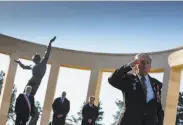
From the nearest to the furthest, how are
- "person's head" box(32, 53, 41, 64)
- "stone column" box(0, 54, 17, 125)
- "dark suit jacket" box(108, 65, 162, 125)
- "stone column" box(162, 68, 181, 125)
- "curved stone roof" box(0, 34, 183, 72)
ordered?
"dark suit jacket" box(108, 65, 162, 125) < "person's head" box(32, 53, 41, 64) < "stone column" box(162, 68, 181, 125) < "stone column" box(0, 54, 17, 125) < "curved stone roof" box(0, 34, 183, 72)

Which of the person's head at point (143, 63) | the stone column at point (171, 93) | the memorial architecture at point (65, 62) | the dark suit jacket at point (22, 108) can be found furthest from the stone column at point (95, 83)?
the person's head at point (143, 63)

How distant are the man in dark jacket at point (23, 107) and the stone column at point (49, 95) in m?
6.05

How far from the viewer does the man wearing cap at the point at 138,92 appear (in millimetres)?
3475

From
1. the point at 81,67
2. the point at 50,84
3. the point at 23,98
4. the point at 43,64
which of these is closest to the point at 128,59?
the point at 81,67

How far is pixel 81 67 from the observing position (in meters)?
16.4

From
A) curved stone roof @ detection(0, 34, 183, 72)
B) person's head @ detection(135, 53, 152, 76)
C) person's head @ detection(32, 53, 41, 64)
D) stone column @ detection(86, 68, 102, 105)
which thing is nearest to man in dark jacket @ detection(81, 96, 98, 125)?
person's head @ detection(32, 53, 41, 64)

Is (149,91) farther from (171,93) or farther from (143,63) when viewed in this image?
(171,93)

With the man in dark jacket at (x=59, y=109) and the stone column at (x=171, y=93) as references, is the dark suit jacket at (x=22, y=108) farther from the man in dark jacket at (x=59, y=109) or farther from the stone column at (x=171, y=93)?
the stone column at (x=171, y=93)

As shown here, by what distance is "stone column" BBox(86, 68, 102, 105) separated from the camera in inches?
622

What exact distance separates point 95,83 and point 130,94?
12281 millimetres

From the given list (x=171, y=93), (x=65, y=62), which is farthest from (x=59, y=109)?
(x=65, y=62)

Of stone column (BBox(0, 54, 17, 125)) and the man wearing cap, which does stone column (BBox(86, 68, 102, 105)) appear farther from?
the man wearing cap

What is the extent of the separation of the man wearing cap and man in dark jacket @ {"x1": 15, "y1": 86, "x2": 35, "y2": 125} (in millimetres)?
6065

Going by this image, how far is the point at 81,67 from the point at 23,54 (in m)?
2.85
